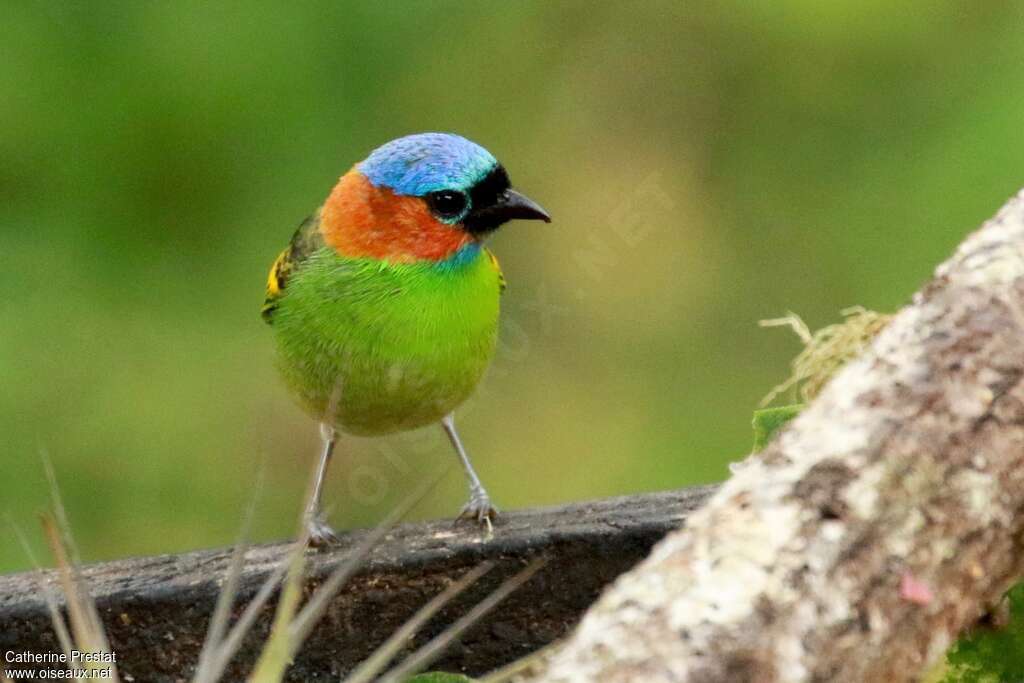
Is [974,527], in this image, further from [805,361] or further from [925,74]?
[925,74]

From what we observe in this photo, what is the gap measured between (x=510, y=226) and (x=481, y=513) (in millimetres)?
2255

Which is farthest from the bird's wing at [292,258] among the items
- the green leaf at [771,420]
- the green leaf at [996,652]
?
the green leaf at [996,652]

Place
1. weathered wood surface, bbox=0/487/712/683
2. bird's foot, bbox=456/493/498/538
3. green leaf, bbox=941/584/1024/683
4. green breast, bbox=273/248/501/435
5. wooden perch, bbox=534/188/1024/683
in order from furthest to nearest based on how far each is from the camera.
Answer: green breast, bbox=273/248/501/435 < bird's foot, bbox=456/493/498/538 < weathered wood surface, bbox=0/487/712/683 < green leaf, bbox=941/584/1024/683 < wooden perch, bbox=534/188/1024/683

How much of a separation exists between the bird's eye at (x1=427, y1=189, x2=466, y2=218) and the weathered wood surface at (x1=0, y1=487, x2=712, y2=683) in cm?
101

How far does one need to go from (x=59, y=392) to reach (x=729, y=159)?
2069mm

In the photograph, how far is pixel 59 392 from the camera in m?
4.10

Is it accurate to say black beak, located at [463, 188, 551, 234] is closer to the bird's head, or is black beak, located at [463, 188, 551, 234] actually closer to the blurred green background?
the bird's head

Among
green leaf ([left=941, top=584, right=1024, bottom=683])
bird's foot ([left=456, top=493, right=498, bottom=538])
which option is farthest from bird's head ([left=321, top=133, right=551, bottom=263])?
green leaf ([left=941, top=584, right=1024, bottom=683])

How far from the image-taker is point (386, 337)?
10.0 feet

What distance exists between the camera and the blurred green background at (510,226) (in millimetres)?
4020

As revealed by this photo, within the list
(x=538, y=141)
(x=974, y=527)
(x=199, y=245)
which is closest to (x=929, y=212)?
(x=538, y=141)

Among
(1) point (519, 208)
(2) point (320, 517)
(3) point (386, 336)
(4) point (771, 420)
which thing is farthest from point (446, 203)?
(4) point (771, 420)

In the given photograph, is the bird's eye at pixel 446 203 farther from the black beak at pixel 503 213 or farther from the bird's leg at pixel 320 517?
the bird's leg at pixel 320 517

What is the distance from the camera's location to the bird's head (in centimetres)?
316
